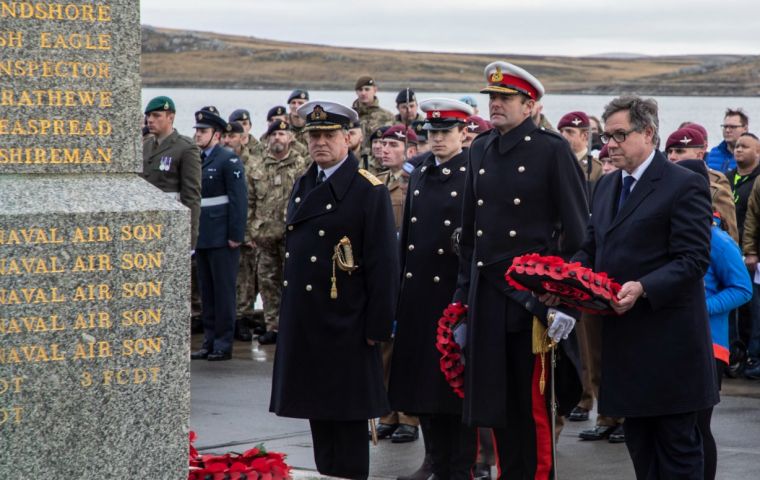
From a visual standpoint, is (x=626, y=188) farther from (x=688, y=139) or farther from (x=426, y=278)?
(x=688, y=139)

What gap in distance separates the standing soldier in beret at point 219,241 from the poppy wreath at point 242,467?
5884mm

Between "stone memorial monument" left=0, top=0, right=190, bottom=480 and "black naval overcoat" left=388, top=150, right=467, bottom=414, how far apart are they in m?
2.12

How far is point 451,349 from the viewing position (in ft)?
23.4

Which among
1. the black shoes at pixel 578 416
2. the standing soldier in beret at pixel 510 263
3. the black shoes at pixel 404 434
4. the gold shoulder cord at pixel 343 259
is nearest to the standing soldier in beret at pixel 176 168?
the black shoes at pixel 404 434

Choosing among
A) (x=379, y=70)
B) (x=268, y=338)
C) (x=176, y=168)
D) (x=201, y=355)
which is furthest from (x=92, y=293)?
(x=379, y=70)

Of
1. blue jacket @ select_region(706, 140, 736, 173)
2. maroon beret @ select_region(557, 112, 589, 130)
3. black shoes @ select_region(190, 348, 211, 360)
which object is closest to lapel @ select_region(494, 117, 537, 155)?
maroon beret @ select_region(557, 112, 589, 130)

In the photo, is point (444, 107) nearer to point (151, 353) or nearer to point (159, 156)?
point (151, 353)

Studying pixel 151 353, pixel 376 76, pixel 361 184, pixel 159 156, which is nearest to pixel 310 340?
pixel 361 184

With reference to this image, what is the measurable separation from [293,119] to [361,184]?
791 centimetres

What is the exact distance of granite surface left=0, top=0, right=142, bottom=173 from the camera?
592 cm

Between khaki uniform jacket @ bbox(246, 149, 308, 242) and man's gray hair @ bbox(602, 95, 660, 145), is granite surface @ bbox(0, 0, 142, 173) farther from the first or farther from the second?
khaki uniform jacket @ bbox(246, 149, 308, 242)

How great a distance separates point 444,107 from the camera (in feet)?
26.8

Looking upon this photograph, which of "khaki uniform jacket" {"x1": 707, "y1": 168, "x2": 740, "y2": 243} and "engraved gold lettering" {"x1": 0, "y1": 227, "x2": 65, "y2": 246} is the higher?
"engraved gold lettering" {"x1": 0, "y1": 227, "x2": 65, "y2": 246}

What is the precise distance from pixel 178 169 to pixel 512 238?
17.8 ft
